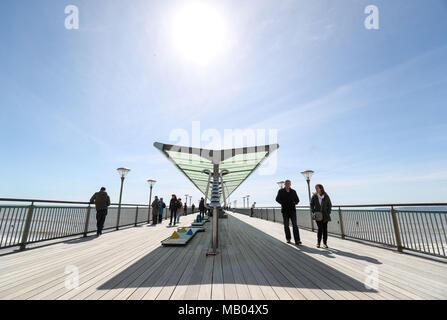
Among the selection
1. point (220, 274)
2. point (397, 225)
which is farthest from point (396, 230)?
point (220, 274)

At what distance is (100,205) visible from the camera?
22.4 ft

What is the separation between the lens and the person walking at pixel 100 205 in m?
6.82

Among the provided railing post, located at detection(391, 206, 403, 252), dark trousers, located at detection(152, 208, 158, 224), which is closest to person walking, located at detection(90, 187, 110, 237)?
dark trousers, located at detection(152, 208, 158, 224)

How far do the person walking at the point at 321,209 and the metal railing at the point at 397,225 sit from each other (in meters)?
1.24

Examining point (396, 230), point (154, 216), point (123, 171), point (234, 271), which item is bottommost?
point (234, 271)

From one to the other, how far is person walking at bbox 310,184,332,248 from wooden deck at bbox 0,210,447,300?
64 centimetres

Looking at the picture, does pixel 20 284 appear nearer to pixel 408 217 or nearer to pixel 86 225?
pixel 86 225

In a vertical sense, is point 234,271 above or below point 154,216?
below

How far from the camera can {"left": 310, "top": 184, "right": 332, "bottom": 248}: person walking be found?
16.0 feet

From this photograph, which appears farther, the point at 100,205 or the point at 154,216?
the point at 154,216

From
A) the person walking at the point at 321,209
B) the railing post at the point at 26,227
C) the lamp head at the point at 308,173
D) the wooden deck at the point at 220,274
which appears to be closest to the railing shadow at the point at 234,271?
the wooden deck at the point at 220,274

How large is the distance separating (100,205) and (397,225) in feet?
30.3

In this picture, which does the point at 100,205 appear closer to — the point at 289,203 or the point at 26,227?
the point at 26,227

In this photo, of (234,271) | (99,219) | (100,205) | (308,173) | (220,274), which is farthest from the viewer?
(308,173)
